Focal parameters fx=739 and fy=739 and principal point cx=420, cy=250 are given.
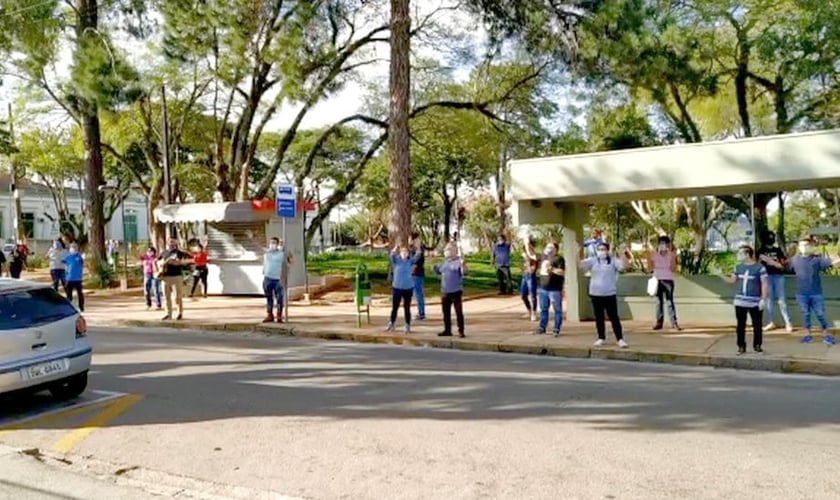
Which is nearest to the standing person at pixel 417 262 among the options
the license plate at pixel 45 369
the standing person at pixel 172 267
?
the standing person at pixel 172 267

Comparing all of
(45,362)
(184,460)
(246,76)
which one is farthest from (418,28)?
(184,460)

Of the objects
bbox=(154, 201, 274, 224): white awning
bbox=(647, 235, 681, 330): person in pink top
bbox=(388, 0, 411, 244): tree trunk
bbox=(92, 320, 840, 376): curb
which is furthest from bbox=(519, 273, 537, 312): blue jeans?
bbox=(154, 201, 274, 224): white awning

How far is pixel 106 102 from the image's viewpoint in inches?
776

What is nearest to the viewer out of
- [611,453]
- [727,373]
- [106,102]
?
[611,453]

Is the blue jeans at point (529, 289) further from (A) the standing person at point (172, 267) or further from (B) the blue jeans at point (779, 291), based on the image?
(A) the standing person at point (172, 267)

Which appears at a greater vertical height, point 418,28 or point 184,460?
point 418,28

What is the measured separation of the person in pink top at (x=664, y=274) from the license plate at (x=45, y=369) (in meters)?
9.06

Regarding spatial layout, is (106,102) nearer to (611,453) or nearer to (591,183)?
(591,183)

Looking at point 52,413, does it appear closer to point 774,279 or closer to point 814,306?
point 814,306

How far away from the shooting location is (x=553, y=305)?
39.3 feet

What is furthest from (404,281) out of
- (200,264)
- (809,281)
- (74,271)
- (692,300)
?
(200,264)

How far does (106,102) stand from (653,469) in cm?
1850

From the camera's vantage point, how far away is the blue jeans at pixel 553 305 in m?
11.8

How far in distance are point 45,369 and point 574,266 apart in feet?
30.7
